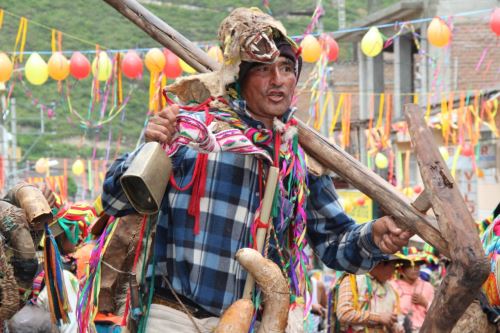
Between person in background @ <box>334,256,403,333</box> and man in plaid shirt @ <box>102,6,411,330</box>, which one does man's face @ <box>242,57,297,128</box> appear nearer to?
man in plaid shirt @ <box>102,6,411,330</box>

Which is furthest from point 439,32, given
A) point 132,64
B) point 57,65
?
point 57,65

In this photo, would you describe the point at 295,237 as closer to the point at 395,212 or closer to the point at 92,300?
the point at 395,212

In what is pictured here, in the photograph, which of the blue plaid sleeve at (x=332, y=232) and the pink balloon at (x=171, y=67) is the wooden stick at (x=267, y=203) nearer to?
the blue plaid sleeve at (x=332, y=232)

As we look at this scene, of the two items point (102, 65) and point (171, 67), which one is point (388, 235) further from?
point (102, 65)

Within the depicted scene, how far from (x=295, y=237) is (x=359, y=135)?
23.3 metres

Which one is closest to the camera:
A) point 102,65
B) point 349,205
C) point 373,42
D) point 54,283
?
point 54,283

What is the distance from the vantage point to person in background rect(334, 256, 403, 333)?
8.20 meters

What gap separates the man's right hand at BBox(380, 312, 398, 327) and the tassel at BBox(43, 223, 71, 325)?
3828 millimetres

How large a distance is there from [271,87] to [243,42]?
0.22 meters

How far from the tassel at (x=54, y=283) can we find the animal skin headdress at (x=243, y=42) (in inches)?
56.9

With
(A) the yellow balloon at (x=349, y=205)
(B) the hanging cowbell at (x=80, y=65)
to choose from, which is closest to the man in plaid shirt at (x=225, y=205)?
(B) the hanging cowbell at (x=80, y=65)

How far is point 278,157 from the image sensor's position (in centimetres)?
385

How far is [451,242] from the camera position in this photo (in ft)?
10.7

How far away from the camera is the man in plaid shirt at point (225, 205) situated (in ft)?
12.1
